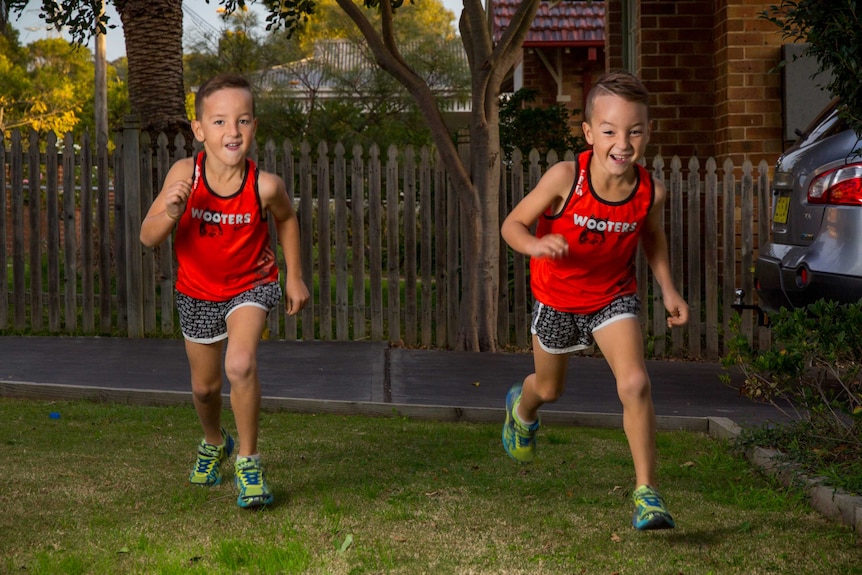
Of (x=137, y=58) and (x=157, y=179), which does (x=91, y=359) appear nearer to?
(x=157, y=179)

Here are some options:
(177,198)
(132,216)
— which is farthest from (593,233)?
(132,216)

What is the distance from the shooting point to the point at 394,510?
4523mm

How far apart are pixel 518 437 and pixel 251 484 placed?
54.6 inches

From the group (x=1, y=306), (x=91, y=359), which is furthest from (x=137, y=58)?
(x=91, y=359)

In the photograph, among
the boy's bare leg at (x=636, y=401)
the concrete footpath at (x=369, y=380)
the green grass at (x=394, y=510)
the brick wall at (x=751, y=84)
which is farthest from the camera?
the brick wall at (x=751, y=84)

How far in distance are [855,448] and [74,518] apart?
340 cm

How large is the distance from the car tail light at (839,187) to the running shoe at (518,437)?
229cm

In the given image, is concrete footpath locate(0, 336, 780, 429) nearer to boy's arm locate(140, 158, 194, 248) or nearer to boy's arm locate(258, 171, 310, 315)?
boy's arm locate(258, 171, 310, 315)

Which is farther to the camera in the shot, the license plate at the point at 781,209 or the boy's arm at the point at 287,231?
the license plate at the point at 781,209

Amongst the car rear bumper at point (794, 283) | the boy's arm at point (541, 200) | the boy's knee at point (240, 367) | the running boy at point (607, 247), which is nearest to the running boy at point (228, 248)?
the boy's knee at point (240, 367)

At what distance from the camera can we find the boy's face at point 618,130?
4387 mm

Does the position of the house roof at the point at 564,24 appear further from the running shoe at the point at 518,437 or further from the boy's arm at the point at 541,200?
the boy's arm at the point at 541,200

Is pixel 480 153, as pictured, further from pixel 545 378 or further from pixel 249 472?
pixel 249 472

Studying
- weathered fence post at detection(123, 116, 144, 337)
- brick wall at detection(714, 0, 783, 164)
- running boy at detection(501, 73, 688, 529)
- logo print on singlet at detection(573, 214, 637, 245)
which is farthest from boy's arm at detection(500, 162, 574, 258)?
brick wall at detection(714, 0, 783, 164)
